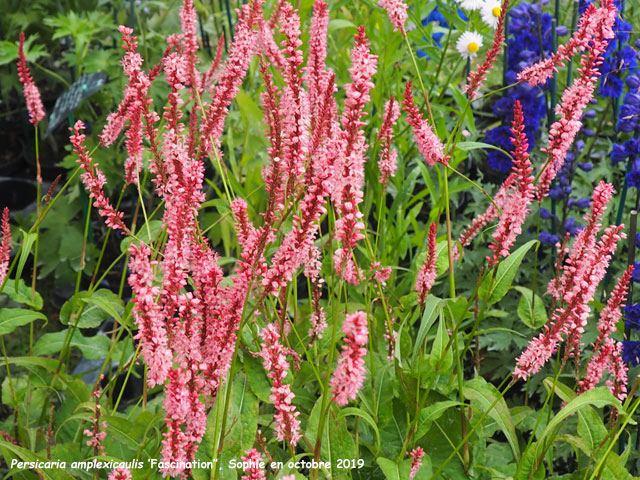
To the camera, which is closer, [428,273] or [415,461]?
[415,461]

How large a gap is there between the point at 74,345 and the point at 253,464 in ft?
3.40

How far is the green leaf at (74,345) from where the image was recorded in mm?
2006

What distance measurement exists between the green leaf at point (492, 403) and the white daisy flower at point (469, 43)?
1689 mm

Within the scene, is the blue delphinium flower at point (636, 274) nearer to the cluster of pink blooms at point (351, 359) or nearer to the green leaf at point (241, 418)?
the green leaf at point (241, 418)

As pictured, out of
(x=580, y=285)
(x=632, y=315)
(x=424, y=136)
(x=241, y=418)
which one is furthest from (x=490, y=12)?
(x=241, y=418)

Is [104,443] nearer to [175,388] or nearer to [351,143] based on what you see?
[175,388]

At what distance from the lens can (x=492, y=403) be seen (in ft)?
5.17

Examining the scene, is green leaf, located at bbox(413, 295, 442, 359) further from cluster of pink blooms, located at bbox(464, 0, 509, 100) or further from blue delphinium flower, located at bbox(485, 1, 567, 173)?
blue delphinium flower, located at bbox(485, 1, 567, 173)

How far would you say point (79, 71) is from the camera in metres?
3.23

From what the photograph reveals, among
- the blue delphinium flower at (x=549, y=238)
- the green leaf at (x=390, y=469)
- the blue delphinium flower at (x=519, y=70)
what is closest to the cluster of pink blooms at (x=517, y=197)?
the green leaf at (x=390, y=469)

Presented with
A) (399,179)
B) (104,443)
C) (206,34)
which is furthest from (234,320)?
(206,34)

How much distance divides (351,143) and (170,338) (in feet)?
1.52

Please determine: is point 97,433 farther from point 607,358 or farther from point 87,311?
point 607,358

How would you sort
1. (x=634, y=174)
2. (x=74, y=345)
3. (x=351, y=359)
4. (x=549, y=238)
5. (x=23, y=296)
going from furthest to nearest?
1. (x=549, y=238)
2. (x=634, y=174)
3. (x=74, y=345)
4. (x=23, y=296)
5. (x=351, y=359)
